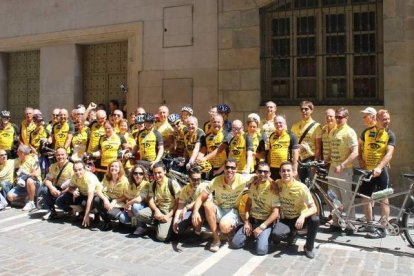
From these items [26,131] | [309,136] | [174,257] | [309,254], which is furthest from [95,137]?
[309,254]

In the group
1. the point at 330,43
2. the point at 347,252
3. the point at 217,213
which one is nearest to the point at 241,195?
the point at 217,213

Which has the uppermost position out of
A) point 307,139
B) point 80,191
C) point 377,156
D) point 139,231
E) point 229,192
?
point 307,139

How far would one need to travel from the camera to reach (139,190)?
22.4ft

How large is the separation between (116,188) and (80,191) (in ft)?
2.16

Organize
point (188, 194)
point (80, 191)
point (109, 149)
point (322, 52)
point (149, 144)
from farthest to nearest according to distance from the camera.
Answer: point (322, 52), point (109, 149), point (149, 144), point (80, 191), point (188, 194)

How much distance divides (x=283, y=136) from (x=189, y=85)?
465 cm

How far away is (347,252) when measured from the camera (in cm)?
570

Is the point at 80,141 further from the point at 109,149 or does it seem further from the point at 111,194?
the point at 111,194

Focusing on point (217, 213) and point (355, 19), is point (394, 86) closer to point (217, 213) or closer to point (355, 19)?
point (355, 19)

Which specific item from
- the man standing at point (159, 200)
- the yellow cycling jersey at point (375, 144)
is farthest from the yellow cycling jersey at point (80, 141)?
the yellow cycling jersey at point (375, 144)

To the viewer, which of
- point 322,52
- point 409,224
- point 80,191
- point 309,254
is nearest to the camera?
point 309,254

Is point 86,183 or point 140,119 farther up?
point 140,119

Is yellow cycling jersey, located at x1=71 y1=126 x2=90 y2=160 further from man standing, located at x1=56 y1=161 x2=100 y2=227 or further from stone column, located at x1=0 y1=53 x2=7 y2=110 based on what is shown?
stone column, located at x1=0 y1=53 x2=7 y2=110

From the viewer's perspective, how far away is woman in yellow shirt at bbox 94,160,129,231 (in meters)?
6.90
